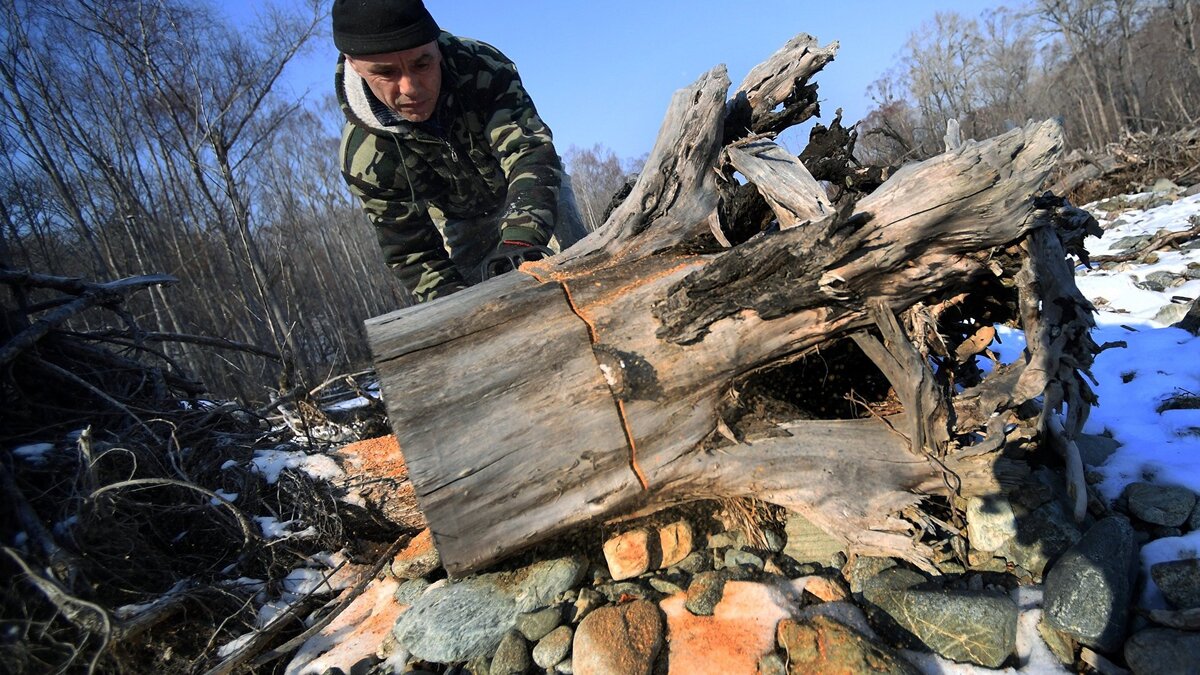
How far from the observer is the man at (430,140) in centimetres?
288

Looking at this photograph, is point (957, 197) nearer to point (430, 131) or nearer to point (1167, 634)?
point (1167, 634)

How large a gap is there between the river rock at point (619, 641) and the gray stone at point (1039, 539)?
122 cm

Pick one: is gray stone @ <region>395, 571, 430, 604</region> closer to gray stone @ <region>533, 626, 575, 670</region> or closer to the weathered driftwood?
the weathered driftwood

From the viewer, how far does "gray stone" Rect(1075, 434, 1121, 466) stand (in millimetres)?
2230

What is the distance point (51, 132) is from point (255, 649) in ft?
42.3

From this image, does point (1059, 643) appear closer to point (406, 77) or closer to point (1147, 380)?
point (1147, 380)

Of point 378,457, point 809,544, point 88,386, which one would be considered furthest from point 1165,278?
point 88,386

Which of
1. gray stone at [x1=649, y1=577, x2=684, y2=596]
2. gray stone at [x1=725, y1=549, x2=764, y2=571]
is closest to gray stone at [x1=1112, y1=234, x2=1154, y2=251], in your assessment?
gray stone at [x1=725, y1=549, x2=764, y2=571]

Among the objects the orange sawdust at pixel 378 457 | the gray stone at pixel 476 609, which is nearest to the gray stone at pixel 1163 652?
the gray stone at pixel 476 609

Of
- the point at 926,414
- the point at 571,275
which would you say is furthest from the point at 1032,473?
the point at 571,275

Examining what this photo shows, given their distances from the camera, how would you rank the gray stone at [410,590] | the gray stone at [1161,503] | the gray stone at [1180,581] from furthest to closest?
the gray stone at [410,590] < the gray stone at [1161,503] < the gray stone at [1180,581]

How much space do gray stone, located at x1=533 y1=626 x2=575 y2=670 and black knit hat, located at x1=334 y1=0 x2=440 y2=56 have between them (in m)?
2.89

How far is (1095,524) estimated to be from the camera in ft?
5.83

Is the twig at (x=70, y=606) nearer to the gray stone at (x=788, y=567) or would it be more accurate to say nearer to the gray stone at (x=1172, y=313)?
the gray stone at (x=788, y=567)
